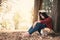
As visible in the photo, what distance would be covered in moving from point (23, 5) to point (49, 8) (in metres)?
1.21

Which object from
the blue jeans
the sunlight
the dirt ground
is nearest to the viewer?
the dirt ground

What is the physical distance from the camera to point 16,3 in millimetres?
7559

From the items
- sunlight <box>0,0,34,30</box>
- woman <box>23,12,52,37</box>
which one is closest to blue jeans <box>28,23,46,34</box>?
woman <box>23,12,52,37</box>

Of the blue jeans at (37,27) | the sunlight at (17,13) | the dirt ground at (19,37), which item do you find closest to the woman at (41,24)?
the blue jeans at (37,27)

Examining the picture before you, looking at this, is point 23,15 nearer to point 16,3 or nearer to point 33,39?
point 16,3

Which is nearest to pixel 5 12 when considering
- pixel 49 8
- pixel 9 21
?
pixel 9 21

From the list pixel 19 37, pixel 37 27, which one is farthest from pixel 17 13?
pixel 19 37

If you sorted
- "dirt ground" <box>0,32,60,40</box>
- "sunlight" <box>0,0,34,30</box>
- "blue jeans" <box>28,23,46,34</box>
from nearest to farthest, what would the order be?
"dirt ground" <box>0,32,60,40</box> → "blue jeans" <box>28,23,46,34</box> → "sunlight" <box>0,0,34,30</box>

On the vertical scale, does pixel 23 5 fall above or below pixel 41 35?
above

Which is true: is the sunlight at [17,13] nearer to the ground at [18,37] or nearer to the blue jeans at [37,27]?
the ground at [18,37]

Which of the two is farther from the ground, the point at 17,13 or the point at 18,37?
the point at 17,13

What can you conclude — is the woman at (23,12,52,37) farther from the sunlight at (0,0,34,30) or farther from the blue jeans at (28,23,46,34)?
the sunlight at (0,0,34,30)

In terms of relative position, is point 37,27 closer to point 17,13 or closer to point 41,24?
point 41,24

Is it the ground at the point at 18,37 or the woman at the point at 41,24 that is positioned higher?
the woman at the point at 41,24
